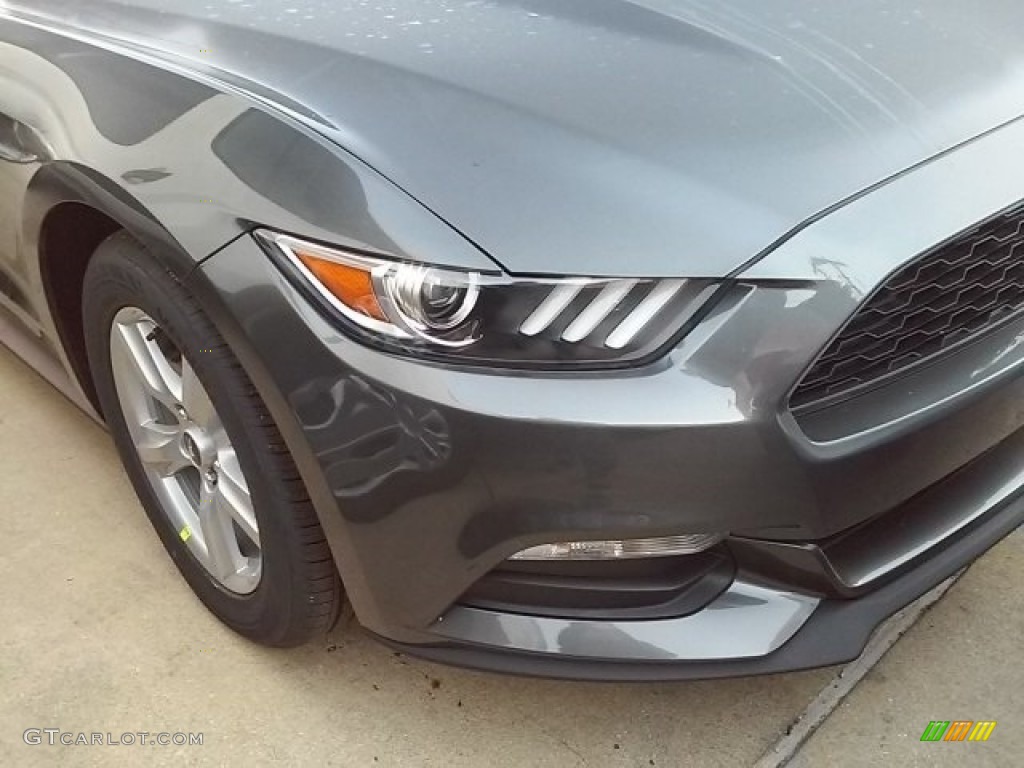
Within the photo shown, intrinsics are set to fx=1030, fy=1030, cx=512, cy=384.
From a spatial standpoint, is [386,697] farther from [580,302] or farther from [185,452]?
[580,302]

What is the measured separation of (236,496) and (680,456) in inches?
33.2

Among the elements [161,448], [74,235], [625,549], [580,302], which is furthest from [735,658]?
[74,235]

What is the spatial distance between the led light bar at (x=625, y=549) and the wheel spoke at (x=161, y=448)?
2.63ft

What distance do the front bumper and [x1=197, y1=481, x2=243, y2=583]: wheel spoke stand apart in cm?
37

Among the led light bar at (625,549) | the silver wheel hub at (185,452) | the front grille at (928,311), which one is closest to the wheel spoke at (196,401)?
the silver wheel hub at (185,452)

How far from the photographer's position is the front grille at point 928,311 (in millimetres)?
1437

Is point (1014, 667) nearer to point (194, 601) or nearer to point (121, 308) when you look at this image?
point (194, 601)

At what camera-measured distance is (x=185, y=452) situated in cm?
192

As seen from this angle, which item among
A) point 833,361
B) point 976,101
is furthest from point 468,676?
point 976,101

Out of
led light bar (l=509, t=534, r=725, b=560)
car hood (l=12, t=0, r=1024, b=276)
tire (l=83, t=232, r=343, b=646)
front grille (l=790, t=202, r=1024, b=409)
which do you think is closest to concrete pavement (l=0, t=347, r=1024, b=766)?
tire (l=83, t=232, r=343, b=646)

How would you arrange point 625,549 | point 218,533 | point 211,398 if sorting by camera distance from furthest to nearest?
point 218,533 < point 211,398 < point 625,549

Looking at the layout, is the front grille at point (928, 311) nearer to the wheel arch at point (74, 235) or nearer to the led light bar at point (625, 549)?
the led light bar at point (625, 549)

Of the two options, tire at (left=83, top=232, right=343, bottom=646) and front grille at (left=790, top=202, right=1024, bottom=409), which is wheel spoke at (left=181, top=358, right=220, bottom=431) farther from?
front grille at (left=790, top=202, right=1024, bottom=409)

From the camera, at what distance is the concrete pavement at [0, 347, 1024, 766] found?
1.81m
